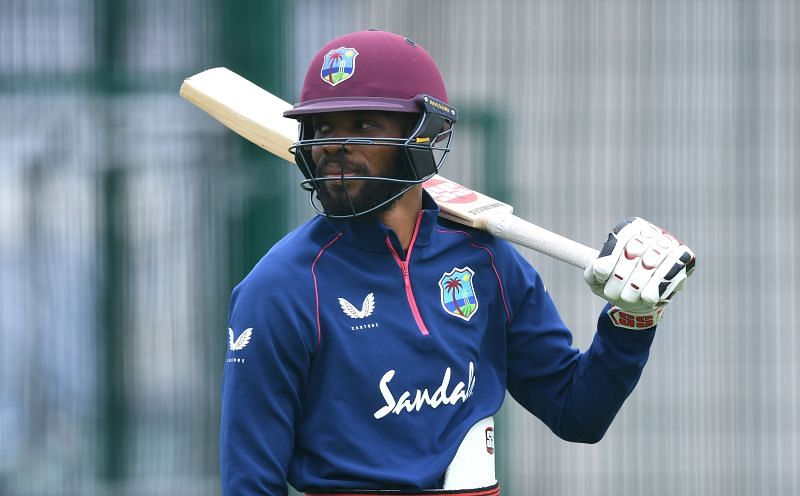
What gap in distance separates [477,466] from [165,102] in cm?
219

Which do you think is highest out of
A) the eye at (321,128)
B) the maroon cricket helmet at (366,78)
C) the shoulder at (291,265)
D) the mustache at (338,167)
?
the maroon cricket helmet at (366,78)

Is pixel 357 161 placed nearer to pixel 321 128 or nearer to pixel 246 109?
pixel 321 128

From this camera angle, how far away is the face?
8.36 ft

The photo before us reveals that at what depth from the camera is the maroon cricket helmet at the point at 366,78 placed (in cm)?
256

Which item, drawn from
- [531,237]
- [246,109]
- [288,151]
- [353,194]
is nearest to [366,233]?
[353,194]

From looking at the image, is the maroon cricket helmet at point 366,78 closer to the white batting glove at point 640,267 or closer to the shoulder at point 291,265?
the shoulder at point 291,265

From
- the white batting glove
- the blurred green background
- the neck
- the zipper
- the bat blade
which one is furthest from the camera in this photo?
the blurred green background

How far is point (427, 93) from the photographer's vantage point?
2.66 m

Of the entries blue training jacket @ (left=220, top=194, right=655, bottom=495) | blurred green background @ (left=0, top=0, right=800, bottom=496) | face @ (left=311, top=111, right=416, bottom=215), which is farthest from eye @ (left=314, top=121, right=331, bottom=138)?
blurred green background @ (left=0, top=0, right=800, bottom=496)

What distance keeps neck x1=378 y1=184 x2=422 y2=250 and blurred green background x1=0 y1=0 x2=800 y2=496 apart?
167 centimetres

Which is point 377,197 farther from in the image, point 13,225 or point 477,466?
point 13,225

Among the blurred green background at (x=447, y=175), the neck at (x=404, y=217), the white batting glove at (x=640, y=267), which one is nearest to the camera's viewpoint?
the white batting glove at (x=640, y=267)

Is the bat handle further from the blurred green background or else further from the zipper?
the blurred green background

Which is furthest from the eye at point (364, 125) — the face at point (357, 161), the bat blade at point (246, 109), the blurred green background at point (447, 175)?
the blurred green background at point (447, 175)
